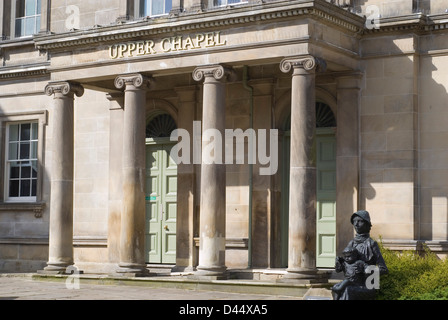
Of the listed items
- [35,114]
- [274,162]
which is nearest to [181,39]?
[274,162]

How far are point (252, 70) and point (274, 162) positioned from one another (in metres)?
2.24

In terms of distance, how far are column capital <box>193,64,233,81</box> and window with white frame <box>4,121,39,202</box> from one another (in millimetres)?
7573

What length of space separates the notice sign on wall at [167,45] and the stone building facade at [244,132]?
Result: 0.03 meters

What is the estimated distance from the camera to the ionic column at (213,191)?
19016 millimetres

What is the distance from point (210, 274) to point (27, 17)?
11.2 m

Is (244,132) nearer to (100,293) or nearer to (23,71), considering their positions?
(100,293)

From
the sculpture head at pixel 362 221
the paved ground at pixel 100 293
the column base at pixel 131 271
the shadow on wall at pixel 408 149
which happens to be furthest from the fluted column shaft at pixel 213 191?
the sculpture head at pixel 362 221

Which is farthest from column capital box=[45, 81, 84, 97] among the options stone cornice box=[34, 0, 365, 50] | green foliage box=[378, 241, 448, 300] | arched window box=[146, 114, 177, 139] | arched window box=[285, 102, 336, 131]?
green foliage box=[378, 241, 448, 300]

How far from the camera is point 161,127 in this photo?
23.2 metres

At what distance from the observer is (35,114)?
25203 millimetres

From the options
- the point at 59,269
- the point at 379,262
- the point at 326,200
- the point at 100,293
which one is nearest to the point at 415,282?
the point at 379,262
